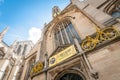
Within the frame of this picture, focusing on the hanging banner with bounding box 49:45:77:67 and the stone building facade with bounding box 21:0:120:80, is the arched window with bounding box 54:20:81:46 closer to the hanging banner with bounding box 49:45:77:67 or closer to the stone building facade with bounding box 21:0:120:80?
the stone building facade with bounding box 21:0:120:80

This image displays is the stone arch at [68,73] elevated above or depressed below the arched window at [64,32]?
below

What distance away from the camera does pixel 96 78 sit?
4.27 m

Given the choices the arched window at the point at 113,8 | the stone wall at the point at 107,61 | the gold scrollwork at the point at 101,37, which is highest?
the arched window at the point at 113,8

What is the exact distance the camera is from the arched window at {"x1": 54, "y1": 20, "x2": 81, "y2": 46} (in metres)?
9.62

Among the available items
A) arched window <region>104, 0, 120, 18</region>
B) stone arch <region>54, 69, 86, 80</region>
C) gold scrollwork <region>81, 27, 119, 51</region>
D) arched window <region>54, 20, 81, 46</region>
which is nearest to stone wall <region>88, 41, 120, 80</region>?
gold scrollwork <region>81, 27, 119, 51</region>

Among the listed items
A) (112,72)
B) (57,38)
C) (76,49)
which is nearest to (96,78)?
(112,72)

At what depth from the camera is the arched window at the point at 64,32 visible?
9.62 m

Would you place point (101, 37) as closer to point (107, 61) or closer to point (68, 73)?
point (107, 61)

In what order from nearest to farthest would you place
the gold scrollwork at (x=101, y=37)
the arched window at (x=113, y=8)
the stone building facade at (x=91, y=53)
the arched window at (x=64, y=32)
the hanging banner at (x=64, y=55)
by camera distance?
the stone building facade at (x=91, y=53) → the gold scrollwork at (x=101, y=37) → the hanging banner at (x=64, y=55) → the arched window at (x=113, y=8) → the arched window at (x=64, y=32)

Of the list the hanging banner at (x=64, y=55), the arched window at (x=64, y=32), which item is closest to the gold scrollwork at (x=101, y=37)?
the hanging banner at (x=64, y=55)

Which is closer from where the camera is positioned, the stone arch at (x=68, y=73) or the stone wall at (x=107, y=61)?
the stone wall at (x=107, y=61)

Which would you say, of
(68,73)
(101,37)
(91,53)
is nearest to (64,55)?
(68,73)

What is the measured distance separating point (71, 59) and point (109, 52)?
1950 millimetres

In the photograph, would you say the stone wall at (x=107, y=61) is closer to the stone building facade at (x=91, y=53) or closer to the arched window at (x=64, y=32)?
the stone building facade at (x=91, y=53)
